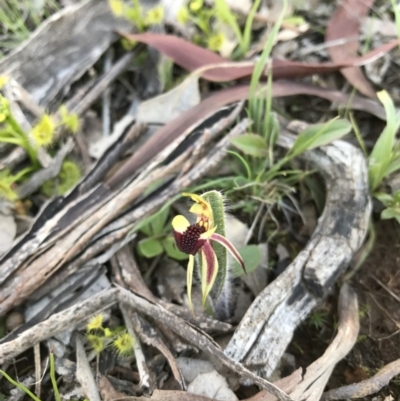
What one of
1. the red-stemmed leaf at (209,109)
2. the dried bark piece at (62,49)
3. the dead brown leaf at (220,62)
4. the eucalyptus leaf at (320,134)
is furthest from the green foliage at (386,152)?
the dried bark piece at (62,49)

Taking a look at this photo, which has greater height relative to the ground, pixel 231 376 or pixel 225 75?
pixel 225 75

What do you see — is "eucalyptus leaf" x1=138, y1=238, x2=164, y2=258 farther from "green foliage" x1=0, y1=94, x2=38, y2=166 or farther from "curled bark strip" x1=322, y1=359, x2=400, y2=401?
"curled bark strip" x1=322, y1=359, x2=400, y2=401

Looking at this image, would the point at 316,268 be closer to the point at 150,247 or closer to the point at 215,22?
the point at 150,247

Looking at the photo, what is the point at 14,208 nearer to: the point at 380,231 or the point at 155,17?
the point at 155,17

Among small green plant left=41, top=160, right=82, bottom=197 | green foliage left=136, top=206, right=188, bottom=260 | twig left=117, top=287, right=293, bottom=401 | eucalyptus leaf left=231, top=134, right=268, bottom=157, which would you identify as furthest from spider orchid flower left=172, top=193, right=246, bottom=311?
small green plant left=41, top=160, right=82, bottom=197

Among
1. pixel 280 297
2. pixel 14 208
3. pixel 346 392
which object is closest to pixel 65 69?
pixel 14 208

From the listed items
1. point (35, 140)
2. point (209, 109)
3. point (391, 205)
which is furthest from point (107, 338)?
point (391, 205)

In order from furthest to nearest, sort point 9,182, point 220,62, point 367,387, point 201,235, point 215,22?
point 215,22 < point 220,62 < point 9,182 < point 367,387 < point 201,235
